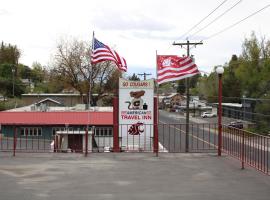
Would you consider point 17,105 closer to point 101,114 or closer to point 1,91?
point 1,91

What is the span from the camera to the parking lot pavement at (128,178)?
8.55m

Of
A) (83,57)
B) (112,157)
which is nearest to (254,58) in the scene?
(83,57)

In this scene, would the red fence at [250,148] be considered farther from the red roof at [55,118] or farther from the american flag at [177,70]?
the red roof at [55,118]

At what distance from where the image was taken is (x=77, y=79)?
259 ft

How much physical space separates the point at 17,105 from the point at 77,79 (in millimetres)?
14873

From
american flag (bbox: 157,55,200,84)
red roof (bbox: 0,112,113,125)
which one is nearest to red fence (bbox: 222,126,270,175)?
american flag (bbox: 157,55,200,84)

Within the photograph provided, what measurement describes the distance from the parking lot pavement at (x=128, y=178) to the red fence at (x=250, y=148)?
269mm

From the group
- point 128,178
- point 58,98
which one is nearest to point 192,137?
point 128,178

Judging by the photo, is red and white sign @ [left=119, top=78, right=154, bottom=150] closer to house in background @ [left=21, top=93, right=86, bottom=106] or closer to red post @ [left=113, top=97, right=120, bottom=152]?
red post @ [left=113, top=97, right=120, bottom=152]

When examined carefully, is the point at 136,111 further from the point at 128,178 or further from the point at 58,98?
the point at 58,98

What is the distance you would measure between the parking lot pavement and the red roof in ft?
128

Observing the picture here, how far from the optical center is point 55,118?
5425 cm

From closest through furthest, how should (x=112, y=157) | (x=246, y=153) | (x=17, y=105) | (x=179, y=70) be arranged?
(x=246, y=153) → (x=112, y=157) → (x=179, y=70) → (x=17, y=105)

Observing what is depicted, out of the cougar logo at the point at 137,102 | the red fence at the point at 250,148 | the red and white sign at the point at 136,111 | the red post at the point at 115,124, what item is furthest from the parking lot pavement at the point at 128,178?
the cougar logo at the point at 137,102
